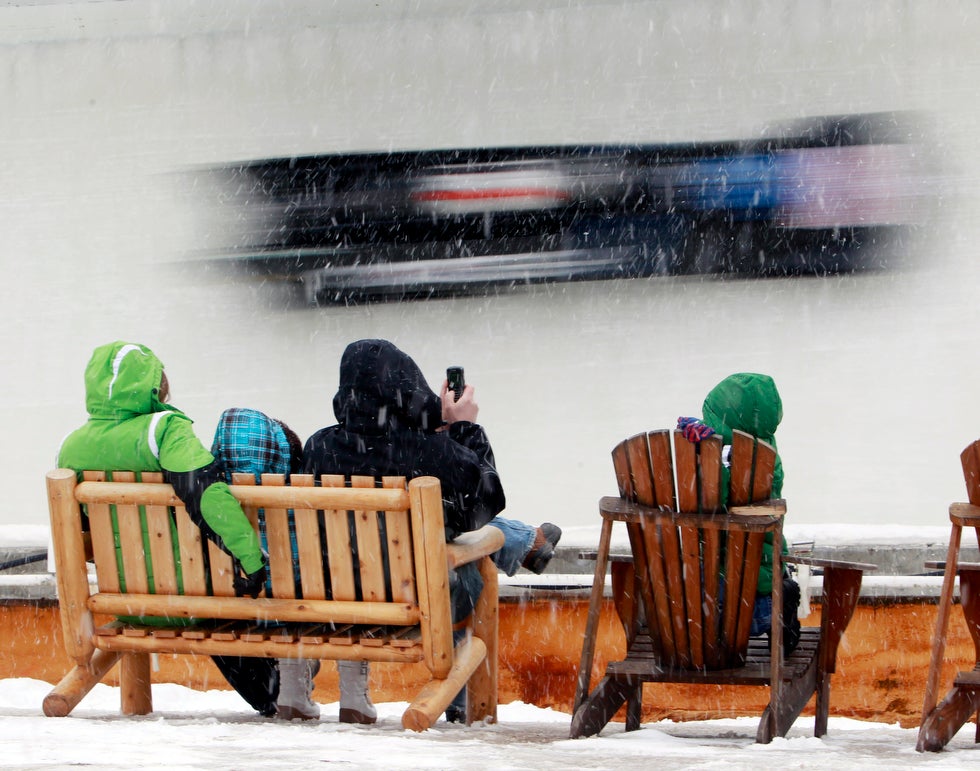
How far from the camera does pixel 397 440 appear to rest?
3.16m

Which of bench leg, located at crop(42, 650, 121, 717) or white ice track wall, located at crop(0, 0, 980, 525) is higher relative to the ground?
white ice track wall, located at crop(0, 0, 980, 525)

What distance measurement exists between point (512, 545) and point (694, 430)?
0.87 m

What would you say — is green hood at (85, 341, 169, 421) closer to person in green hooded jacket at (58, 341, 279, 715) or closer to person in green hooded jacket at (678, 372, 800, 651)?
person in green hooded jacket at (58, 341, 279, 715)

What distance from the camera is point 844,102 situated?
5.84 meters

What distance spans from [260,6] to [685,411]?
2.78 meters

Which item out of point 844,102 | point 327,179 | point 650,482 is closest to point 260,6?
point 327,179

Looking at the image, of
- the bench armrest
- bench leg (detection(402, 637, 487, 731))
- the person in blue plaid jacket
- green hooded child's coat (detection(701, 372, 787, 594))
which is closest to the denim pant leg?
bench leg (detection(402, 637, 487, 731))

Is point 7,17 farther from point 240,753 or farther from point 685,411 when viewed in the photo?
point 240,753

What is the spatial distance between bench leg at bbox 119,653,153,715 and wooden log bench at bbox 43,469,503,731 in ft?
0.37

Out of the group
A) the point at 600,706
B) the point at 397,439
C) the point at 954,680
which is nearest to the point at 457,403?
the point at 397,439

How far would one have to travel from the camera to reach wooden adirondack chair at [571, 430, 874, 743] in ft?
10.0

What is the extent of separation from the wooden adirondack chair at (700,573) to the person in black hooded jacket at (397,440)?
0.33 meters

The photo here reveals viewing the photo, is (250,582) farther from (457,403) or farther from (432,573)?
(457,403)

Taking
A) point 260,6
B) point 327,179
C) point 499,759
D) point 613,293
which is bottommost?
point 499,759
